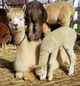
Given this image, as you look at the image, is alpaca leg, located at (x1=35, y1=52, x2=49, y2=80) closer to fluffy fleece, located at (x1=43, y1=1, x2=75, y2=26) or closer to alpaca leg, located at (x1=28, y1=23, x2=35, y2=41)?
alpaca leg, located at (x1=28, y1=23, x2=35, y2=41)

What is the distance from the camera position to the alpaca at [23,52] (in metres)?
5.24

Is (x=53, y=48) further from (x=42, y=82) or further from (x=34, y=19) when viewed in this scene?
(x=34, y=19)

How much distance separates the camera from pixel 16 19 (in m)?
5.12

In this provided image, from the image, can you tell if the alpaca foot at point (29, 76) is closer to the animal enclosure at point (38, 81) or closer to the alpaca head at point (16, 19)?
the animal enclosure at point (38, 81)

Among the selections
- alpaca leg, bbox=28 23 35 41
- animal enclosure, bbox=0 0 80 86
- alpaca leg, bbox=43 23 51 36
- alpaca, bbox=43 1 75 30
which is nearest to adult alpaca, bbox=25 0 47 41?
alpaca leg, bbox=28 23 35 41

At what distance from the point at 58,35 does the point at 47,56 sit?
37cm

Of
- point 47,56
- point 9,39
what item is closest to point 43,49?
point 47,56

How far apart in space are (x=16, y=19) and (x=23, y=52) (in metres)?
0.59

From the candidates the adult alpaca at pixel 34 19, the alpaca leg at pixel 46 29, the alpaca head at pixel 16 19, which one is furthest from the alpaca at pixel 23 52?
the alpaca leg at pixel 46 29

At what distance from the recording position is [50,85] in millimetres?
5055

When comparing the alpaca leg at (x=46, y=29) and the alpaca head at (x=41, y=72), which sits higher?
the alpaca head at (x=41, y=72)

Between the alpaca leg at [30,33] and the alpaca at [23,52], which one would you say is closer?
the alpaca at [23,52]

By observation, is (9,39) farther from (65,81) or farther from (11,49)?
(65,81)

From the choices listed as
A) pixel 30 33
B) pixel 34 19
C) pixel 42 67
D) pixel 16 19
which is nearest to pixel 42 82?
pixel 42 67
